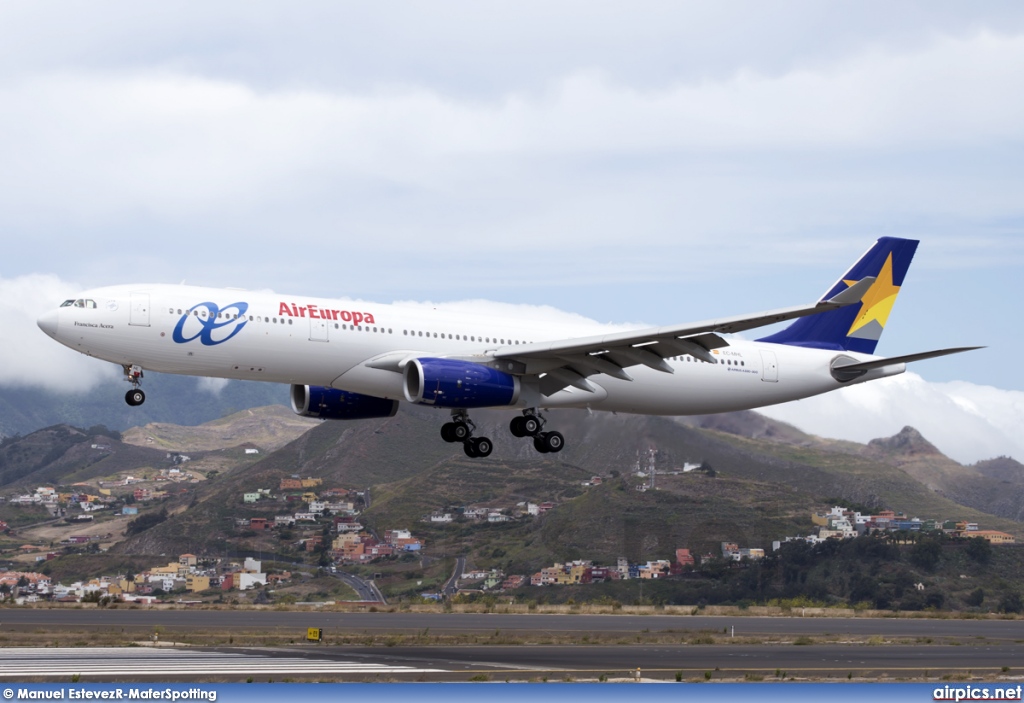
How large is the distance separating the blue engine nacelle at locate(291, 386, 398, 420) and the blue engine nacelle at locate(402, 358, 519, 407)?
5004 millimetres

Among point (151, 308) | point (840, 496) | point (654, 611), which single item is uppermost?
point (151, 308)

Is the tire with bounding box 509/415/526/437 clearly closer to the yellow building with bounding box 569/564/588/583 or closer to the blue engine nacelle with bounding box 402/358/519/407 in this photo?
the blue engine nacelle with bounding box 402/358/519/407

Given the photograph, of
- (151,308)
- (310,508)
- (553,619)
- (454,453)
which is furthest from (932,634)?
(310,508)

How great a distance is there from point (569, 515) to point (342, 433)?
36058mm

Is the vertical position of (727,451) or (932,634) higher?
(727,451)

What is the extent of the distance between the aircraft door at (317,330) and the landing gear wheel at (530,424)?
8775mm

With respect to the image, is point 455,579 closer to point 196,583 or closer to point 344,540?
point 344,540

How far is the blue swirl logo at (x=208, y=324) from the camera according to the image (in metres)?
41.5

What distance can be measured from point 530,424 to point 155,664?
53.5 ft

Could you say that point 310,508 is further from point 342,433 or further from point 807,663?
point 807,663

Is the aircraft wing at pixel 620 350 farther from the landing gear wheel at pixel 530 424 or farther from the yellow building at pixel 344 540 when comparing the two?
the yellow building at pixel 344 540

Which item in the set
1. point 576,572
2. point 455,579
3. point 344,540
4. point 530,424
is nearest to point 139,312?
point 530,424

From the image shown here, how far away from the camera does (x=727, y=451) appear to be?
259 ft

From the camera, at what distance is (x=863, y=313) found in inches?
2211
